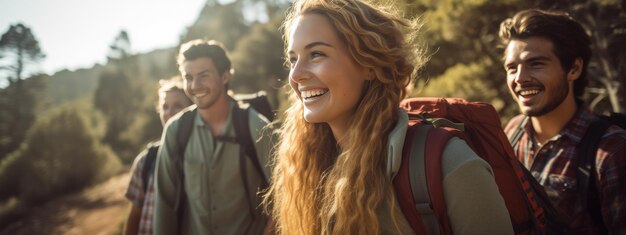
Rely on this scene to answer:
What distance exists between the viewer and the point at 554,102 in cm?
221

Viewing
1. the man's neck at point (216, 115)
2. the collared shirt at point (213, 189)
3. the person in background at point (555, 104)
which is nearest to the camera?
the person in background at point (555, 104)

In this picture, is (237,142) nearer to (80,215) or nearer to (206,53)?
(206,53)

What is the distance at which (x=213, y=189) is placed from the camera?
292 cm

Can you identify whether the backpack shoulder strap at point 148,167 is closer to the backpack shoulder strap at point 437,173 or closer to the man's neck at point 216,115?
the man's neck at point 216,115

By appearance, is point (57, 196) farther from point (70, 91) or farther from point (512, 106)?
point (70, 91)

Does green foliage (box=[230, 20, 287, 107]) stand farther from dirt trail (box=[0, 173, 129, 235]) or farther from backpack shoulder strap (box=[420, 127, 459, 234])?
backpack shoulder strap (box=[420, 127, 459, 234])

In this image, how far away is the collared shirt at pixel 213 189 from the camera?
2885 millimetres

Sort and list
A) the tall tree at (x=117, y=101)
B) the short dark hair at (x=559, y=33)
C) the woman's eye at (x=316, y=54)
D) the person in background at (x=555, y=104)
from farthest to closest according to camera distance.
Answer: the tall tree at (x=117, y=101)
the short dark hair at (x=559, y=33)
the person in background at (x=555, y=104)
the woman's eye at (x=316, y=54)

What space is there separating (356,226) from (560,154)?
149 cm

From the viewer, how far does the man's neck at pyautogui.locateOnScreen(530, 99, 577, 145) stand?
7.39 ft

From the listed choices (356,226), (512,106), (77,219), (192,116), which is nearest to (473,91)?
Answer: (512,106)

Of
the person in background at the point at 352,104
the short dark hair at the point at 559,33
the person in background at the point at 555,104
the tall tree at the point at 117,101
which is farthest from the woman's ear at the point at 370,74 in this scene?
the tall tree at the point at 117,101

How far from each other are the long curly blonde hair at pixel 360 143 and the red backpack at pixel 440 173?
11cm

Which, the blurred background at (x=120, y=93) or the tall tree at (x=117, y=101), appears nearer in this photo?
the blurred background at (x=120, y=93)
